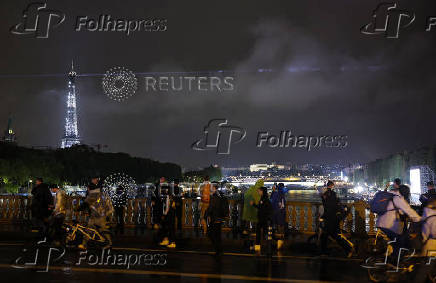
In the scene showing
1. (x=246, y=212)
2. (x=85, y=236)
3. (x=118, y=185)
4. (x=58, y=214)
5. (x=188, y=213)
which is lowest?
(x=85, y=236)

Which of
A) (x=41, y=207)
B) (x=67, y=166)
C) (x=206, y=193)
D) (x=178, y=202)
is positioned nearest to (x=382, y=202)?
(x=206, y=193)

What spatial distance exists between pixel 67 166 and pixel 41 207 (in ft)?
350

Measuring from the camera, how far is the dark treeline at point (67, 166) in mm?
86375

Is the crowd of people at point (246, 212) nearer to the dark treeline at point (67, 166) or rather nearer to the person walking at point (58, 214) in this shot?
the person walking at point (58, 214)

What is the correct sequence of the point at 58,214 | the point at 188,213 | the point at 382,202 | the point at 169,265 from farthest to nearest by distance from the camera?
the point at 188,213 < the point at 58,214 < the point at 169,265 < the point at 382,202

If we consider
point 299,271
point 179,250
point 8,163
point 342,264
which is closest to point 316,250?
point 342,264

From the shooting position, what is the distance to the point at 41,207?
53.4 ft

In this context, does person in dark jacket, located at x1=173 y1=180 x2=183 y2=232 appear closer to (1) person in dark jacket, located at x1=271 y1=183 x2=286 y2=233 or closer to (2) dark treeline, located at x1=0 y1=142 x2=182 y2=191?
(1) person in dark jacket, located at x1=271 y1=183 x2=286 y2=233

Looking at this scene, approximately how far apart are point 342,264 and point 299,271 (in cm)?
170

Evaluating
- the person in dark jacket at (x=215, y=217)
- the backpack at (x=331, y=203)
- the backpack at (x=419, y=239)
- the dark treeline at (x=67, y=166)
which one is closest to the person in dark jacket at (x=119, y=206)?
the person in dark jacket at (x=215, y=217)

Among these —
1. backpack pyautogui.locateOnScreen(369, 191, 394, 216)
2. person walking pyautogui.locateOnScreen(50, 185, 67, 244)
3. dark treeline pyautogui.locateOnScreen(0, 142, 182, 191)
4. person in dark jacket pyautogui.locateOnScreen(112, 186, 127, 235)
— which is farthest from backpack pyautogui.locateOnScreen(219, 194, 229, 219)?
dark treeline pyautogui.locateOnScreen(0, 142, 182, 191)

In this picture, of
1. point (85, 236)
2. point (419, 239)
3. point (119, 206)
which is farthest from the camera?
point (119, 206)

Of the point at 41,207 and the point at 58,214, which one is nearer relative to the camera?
the point at 58,214

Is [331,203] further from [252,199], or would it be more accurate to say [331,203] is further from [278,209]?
[278,209]
